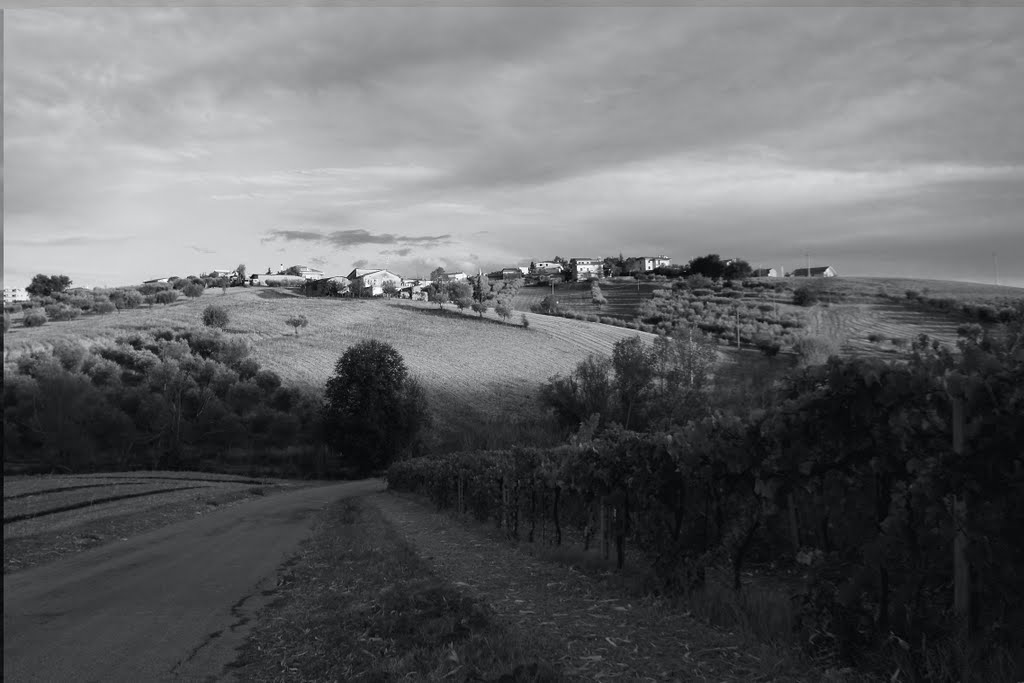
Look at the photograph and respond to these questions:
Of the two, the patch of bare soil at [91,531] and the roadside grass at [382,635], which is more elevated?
the roadside grass at [382,635]

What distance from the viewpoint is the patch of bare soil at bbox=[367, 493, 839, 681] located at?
18.1ft

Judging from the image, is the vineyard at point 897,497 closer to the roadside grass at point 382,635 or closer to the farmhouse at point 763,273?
the roadside grass at point 382,635

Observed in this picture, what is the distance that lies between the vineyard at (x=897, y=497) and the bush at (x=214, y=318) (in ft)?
292

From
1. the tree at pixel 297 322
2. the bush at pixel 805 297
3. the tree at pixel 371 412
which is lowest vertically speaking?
the tree at pixel 371 412

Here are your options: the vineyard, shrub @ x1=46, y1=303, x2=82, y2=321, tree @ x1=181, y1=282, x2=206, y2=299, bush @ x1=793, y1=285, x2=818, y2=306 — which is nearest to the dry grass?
the vineyard

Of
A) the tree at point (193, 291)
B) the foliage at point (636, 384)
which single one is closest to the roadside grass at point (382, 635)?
the foliage at point (636, 384)

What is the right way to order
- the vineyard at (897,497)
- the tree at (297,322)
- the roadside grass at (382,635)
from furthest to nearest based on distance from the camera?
the tree at (297,322), the roadside grass at (382,635), the vineyard at (897,497)

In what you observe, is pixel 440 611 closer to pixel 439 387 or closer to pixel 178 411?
pixel 178 411

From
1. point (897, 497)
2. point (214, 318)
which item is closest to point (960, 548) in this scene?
point (897, 497)

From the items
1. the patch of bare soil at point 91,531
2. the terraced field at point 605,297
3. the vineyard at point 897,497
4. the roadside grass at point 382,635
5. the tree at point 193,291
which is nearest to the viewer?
the vineyard at point 897,497

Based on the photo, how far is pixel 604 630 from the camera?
6.80 meters

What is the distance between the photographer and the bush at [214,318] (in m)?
89.5

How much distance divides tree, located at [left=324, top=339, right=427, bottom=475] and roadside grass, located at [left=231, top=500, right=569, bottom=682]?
49.4 m

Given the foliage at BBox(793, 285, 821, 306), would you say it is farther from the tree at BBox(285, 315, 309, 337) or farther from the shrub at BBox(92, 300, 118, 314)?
the shrub at BBox(92, 300, 118, 314)
